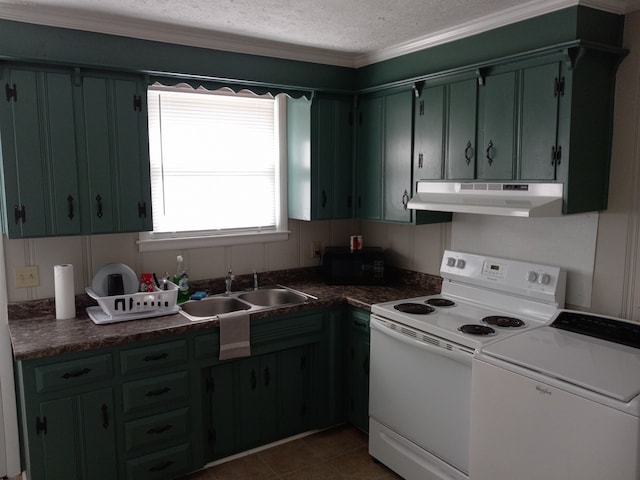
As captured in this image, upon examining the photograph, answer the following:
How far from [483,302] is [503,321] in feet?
1.07

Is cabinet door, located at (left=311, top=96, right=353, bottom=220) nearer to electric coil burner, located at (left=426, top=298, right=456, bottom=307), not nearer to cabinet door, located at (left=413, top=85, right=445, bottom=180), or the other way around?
cabinet door, located at (left=413, top=85, right=445, bottom=180)

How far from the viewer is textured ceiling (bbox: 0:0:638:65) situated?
236 centimetres

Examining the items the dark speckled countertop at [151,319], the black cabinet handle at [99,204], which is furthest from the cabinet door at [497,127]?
the black cabinet handle at [99,204]

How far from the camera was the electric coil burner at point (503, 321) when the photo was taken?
251 cm

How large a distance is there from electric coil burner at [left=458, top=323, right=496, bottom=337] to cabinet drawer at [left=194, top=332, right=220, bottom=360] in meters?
→ 1.27

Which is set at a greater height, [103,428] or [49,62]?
[49,62]

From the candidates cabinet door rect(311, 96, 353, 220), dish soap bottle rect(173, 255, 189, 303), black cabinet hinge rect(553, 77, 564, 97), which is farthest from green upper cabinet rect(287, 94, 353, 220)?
black cabinet hinge rect(553, 77, 564, 97)

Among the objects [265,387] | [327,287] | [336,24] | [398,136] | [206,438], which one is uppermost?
[336,24]

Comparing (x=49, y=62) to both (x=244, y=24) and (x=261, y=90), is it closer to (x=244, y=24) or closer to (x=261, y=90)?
(x=244, y=24)

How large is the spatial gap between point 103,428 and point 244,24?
7.07 ft

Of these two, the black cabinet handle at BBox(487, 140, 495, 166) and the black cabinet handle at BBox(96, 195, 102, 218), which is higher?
the black cabinet handle at BBox(487, 140, 495, 166)

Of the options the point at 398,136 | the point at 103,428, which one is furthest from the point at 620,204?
the point at 103,428

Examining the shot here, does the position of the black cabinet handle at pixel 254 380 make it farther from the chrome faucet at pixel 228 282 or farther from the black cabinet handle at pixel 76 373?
the black cabinet handle at pixel 76 373

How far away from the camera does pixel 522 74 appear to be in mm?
2439
